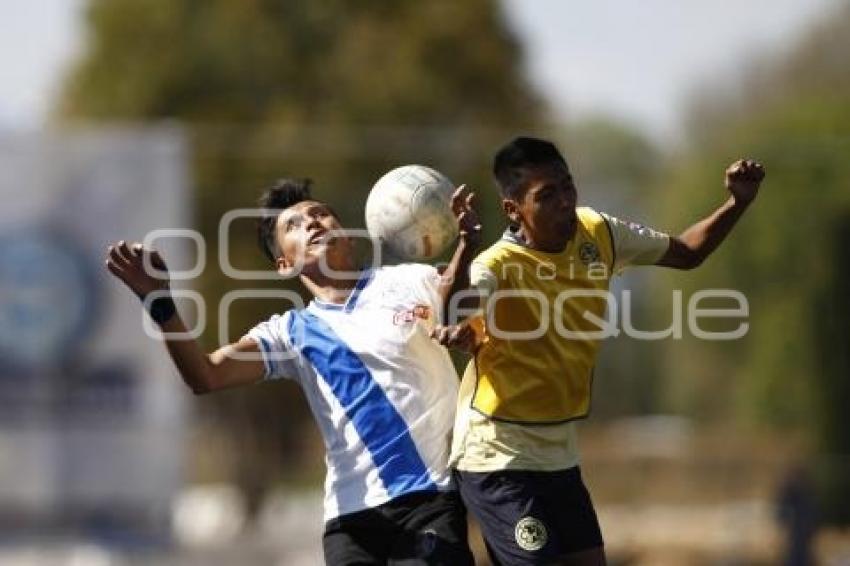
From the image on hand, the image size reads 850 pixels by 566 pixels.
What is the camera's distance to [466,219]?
782 cm

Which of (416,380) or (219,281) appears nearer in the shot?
(416,380)

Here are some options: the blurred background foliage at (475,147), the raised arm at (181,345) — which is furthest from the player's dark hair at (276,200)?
the blurred background foliage at (475,147)

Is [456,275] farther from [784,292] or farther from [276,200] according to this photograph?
[784,292]

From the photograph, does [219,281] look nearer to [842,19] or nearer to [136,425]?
[136,425]

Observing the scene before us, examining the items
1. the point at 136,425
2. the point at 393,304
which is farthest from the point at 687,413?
the point at 393,304

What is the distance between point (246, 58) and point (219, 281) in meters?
10.0

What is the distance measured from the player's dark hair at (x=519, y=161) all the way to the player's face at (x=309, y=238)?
700 mm

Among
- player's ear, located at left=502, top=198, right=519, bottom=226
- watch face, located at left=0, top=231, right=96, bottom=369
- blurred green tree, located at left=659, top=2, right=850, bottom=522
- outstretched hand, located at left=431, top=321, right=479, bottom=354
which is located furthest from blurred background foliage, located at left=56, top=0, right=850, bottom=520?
outstretched hand, located at left=431, top=321, right=479, bottom=354

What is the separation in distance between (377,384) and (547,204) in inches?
35.0

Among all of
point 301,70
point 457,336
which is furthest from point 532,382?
point 301,70

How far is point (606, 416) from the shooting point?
2881 cm

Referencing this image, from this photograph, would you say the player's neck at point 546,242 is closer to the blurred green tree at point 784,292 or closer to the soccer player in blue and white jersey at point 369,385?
the soccer player in blue and white jersey at point 369,385

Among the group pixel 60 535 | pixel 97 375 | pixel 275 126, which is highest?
pixel 275 126

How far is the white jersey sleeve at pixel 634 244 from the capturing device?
8734 mm
